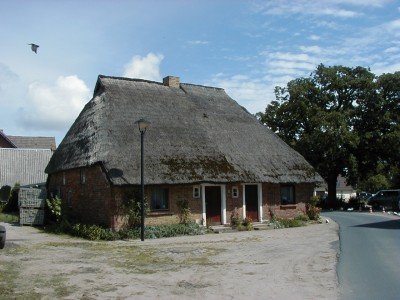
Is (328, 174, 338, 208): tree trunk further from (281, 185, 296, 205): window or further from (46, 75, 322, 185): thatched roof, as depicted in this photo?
(281, 185, 296, 205): window

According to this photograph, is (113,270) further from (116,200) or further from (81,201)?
(81,201)

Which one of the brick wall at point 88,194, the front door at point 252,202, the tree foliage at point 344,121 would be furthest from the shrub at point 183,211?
the tree foliage at point 344,121

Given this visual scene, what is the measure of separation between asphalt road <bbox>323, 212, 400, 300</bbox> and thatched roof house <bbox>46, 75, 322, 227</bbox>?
695cm

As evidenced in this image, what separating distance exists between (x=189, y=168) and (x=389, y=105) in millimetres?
27741

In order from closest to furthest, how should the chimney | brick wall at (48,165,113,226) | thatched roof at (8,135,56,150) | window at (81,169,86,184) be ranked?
1. brick wall at (48,165,113,226)
2. window at (81,169,86,184)
3. the chimney
4. thatched roof at (8,135,56,150)

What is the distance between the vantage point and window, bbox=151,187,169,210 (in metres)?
21.2

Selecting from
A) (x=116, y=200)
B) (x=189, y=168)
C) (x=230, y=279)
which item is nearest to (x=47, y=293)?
(x=230, y=279)

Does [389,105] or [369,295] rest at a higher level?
[389,105]

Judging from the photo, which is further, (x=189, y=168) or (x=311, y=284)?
(x=189, y=168)

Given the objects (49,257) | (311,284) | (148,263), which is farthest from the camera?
(49,257)

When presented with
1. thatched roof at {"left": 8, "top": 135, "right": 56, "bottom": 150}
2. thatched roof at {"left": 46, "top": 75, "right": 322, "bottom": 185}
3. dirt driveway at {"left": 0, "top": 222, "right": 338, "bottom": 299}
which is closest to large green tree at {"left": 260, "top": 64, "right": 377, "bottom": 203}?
thatched roof at {"left": 46, "top": 75, "right": 322, "bottom": 185}

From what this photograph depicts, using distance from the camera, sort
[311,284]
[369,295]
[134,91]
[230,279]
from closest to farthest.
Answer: [369,295] → [311,284] → [230,279] → [134,91]

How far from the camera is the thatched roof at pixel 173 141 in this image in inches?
830

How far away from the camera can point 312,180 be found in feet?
87.8
